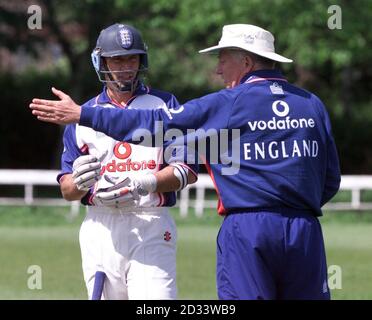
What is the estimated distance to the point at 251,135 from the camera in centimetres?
661

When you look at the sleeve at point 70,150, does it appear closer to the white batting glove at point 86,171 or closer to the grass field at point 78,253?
the white batting glove at point 86,171

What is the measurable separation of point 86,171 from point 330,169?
62.3 inches

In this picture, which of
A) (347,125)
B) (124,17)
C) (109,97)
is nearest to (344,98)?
(347,125)

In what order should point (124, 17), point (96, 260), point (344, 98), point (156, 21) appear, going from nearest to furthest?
point (96, 260), point (156, 21), point (124, 17), point (344, 98)

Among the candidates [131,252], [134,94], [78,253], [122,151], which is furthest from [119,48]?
[78,253]

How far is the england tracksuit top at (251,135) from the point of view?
21.7 feet

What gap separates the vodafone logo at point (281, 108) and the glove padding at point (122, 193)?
3.67ft

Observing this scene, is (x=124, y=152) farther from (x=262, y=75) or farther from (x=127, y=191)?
(x=262, y=75)

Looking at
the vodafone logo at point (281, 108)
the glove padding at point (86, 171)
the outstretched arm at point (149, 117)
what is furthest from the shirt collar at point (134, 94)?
the vodafone logo at point (281, 108)

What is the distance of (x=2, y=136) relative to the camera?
36.6m

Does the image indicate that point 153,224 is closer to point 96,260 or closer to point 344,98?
point 96,260

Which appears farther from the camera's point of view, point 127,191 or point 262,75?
point 127,191
